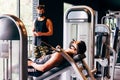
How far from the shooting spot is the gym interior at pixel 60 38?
→ 8.16 ft

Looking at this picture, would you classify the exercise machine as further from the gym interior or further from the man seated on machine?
the man seated on machine

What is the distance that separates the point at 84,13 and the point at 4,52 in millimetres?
2126

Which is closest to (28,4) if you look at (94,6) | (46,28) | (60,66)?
(46,28)

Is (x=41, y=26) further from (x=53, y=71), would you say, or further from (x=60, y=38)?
(x=60, y=38)

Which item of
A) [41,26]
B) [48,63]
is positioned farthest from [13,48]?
[41,26]

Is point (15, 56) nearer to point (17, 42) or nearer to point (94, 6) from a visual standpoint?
point (17, 42)

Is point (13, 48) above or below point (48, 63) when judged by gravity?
above

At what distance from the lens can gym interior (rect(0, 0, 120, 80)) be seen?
2486 millimetres

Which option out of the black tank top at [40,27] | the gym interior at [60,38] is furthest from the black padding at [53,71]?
the black tank top at [40,27]

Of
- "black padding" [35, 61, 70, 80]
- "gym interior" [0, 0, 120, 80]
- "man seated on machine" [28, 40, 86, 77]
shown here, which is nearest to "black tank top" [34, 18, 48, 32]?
"gym interior" [0, 0, 120, 80]

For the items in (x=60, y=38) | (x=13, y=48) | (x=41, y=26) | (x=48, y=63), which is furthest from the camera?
(x=60, y=38)

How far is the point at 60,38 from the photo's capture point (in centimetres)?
733

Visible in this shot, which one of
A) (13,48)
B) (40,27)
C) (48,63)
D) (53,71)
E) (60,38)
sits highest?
(40,27)

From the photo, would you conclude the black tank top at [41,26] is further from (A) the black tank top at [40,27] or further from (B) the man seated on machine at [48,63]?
(B) the man seated on machine at [48,63]
